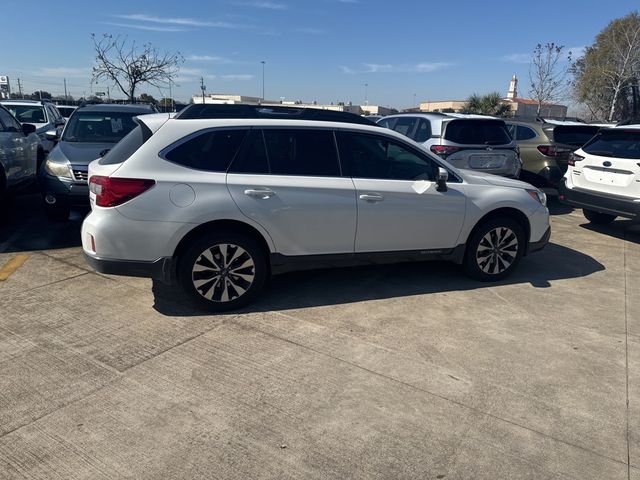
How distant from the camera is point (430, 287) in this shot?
→ 5.25m

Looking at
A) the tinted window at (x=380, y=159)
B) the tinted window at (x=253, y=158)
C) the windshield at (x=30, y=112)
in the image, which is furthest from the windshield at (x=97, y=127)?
the windshield at (x=30, y=112)

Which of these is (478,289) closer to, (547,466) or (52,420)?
(547,466)

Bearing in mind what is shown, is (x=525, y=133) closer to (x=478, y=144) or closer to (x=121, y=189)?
(x=478, y=144)

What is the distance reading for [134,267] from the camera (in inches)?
163

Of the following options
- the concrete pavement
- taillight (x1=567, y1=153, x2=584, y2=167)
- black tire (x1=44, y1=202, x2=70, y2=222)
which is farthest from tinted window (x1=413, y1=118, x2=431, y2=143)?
black tire (x1=44, y1=202, x2=70, y2=222)

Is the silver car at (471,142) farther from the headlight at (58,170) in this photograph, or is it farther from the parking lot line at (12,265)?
the parking lot line at (12,265)

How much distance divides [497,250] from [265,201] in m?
2.70

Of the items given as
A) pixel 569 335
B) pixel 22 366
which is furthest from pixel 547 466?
pixel 22 366

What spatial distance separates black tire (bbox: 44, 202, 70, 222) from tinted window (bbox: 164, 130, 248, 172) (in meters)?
3.46

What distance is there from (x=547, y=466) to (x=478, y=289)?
2722mm

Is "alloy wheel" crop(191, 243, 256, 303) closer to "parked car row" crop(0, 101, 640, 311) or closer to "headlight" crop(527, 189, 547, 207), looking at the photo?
"parked car row" crop(0, 101, 640, 311)

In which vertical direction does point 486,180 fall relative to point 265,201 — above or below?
above

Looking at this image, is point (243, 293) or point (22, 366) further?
point (243, 293)

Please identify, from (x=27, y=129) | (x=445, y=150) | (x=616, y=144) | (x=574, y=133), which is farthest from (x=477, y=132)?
(x=27, y=129)
